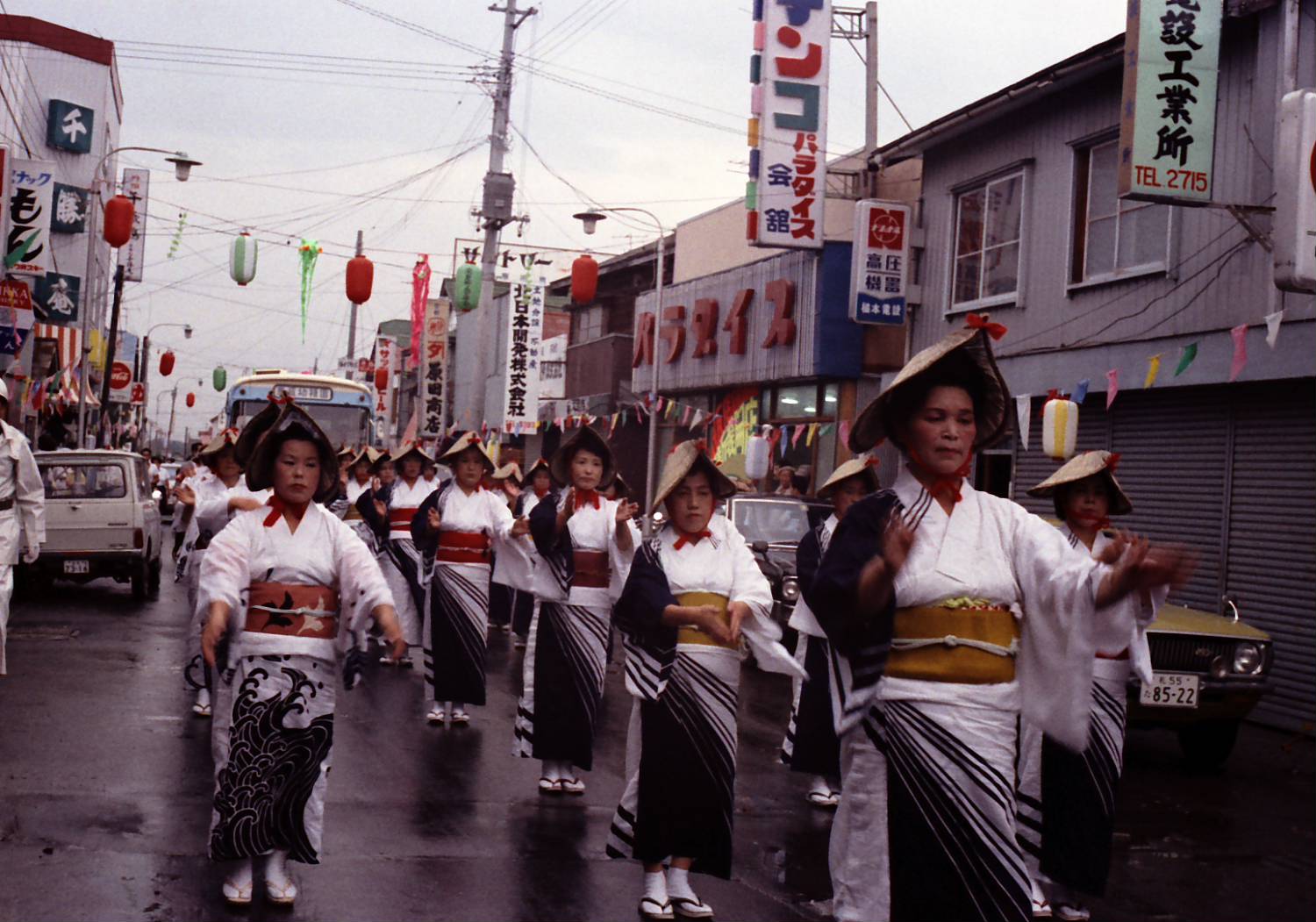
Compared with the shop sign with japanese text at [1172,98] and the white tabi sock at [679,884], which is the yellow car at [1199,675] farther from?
the white tabi sock at [679,884]

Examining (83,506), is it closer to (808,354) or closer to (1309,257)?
(808,354)

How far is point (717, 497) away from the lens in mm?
6477

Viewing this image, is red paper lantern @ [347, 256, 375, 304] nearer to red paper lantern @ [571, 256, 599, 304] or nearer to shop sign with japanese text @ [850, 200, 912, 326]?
red paper lantern @ [571, 256, 599, 304]

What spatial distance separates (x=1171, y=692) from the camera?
371 inches

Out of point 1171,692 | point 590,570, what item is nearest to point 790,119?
point 1171,692

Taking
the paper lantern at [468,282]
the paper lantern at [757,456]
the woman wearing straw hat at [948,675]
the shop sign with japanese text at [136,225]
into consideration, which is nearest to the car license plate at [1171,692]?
the woman wearing straw hat at [948,675]

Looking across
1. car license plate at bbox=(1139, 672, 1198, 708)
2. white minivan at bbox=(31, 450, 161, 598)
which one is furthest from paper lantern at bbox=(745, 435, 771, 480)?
car license plate at bbox=(1139, 672, 1198, 708)

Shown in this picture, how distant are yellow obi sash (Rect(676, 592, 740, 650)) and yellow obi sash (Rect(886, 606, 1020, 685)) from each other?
7.31 feet

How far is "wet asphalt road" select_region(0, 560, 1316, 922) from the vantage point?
19.2 feet

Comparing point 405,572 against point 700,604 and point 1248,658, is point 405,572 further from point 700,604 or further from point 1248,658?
point 700,604

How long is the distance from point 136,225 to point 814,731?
4787 centimetres

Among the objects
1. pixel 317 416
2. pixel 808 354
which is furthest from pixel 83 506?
pixel 808 354

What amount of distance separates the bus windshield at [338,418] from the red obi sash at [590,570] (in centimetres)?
1792

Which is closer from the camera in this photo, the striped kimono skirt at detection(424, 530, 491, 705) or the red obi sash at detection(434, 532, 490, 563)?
the striped kimono skirt at detection(424, 530, 491, 705)
